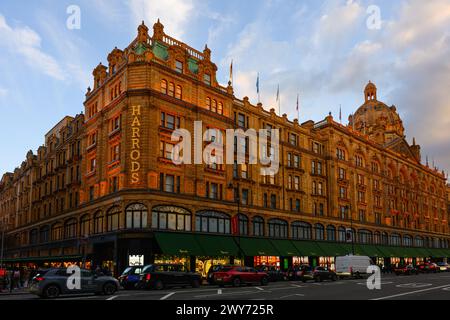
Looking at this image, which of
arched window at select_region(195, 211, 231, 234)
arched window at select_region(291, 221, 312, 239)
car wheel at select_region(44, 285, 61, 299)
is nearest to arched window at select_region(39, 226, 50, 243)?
arched window at select_region(195, 211, 231, 234)

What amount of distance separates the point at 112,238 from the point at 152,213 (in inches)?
180

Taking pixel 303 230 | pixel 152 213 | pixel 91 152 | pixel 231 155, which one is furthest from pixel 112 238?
pixel 303 230

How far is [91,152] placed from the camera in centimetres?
5341

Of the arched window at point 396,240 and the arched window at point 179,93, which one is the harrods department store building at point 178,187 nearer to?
the arched window at point 179,93

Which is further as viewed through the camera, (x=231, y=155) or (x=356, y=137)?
(x=356, y=137)

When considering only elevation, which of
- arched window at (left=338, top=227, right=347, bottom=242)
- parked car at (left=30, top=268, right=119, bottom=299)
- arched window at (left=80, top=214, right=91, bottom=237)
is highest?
arched window at (left=80, top=214, right=91, bottom=237)

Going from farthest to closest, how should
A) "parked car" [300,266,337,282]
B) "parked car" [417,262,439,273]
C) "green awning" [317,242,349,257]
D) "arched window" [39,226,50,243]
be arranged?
"green awning" [317,242,349,257] → "parked car" [417,262,439,273] → "arched window" [39,226,50,243] → "parked car" [300,266,337,282]

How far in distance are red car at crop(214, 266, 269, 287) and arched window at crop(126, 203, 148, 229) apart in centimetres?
1138

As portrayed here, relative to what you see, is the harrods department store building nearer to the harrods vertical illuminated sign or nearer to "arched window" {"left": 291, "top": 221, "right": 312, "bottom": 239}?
the harrods vertical illuminated sign

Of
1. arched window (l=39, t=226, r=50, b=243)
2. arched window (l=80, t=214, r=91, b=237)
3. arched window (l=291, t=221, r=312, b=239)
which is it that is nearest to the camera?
arched window (l=80, t=214, r=91, b=237)

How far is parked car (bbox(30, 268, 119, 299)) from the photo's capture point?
25969 mm

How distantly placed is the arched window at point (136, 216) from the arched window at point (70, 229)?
13.2 m

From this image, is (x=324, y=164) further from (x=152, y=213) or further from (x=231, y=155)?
(x=152, y=213)
